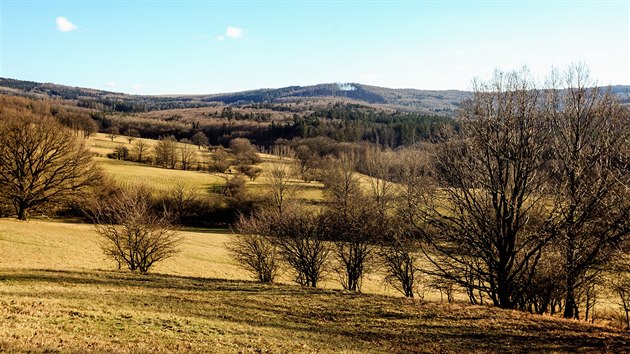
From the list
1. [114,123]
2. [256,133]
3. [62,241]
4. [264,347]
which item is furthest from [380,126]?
[264,347]

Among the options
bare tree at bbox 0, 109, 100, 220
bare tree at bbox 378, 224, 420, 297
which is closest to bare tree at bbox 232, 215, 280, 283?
bare tree at bbox 378, 224, 420, 297

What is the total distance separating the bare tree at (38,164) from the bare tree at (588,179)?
52.8m

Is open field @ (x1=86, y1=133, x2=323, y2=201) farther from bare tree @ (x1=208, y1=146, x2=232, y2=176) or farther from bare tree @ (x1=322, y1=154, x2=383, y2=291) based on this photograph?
bare tree @ (x1=322, y1=154, x2=383, y2=291)

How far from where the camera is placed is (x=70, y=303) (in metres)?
16.1

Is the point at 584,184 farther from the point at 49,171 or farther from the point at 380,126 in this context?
the point at 380,126

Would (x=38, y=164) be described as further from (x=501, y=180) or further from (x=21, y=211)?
(x=501, y=180)

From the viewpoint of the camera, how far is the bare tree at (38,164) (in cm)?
4756

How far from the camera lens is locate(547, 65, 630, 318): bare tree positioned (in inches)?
728

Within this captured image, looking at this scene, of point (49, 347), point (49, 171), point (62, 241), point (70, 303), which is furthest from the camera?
point (49, 171)

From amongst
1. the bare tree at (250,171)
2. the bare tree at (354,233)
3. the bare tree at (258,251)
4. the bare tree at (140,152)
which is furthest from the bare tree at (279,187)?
the bare tree at (140,152)

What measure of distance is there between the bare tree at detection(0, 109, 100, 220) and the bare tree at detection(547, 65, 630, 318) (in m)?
52.8

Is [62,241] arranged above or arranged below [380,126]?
below

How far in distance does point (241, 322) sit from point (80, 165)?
46.3m

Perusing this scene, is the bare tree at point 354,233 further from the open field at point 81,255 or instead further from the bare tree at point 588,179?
the bare tree at point 588,179
